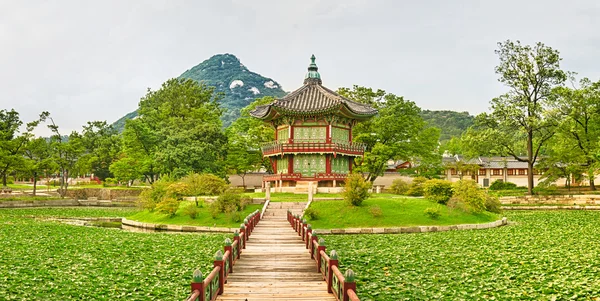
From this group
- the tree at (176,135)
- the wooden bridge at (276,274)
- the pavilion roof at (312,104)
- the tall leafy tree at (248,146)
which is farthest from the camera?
the tall leafy tree at (248,146)

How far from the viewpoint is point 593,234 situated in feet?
69.2

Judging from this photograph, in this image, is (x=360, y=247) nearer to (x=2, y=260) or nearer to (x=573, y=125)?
(x=2, y=260)

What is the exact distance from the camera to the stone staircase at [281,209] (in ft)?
88.6

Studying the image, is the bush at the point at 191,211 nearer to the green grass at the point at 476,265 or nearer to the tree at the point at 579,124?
the green grass at the point at 476,265

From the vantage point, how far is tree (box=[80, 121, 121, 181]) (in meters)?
65.9

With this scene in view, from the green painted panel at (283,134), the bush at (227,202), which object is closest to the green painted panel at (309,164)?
the green painted panel at (283,134)

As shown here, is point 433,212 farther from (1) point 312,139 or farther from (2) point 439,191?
(1) point 312,139

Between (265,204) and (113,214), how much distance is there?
15577mm

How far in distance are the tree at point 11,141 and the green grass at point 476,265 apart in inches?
1522

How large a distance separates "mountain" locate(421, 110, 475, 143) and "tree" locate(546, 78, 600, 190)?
253 ft

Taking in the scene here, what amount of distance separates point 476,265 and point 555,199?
112 feet

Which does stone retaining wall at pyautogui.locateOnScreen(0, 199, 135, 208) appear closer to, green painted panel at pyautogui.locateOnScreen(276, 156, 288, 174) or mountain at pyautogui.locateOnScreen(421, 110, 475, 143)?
green painted panel at pyautogui.locateOnScreen(276, 156, 288, 174)

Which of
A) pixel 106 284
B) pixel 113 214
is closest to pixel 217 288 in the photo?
pixel 106 284

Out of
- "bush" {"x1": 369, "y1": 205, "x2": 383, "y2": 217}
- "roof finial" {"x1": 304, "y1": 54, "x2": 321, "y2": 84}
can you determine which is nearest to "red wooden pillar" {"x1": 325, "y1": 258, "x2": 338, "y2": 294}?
"bush" {"x1": 369, "y1": 205, "x2": 383, "y2": 217}
